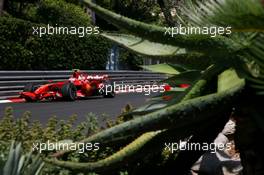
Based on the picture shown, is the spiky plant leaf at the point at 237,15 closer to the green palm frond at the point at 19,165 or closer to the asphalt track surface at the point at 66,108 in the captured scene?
the green palm frond at the point at 19,165

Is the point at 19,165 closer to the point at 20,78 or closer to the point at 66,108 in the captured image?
the point at 66,108

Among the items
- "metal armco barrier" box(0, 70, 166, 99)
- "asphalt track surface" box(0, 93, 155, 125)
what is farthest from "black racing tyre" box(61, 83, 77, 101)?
"metal armco barrier" box(0, 70, 166, 99)

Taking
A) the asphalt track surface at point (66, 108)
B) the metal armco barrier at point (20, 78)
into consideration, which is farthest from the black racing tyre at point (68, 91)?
the metal armco barrier at point (20, 78)

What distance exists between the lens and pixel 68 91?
59.3ft

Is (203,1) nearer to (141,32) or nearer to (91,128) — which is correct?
(141,32)

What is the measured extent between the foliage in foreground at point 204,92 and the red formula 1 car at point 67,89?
1525 cm

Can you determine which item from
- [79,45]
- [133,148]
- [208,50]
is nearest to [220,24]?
[208,50]

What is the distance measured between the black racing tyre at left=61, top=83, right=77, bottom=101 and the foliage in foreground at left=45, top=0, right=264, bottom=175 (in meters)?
15.6

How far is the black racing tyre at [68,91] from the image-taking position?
58.9 feet

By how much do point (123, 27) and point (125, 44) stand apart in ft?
0.79

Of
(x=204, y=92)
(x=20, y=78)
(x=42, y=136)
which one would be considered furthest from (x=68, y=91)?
(x=204, y=92)

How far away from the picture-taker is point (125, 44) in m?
2.54

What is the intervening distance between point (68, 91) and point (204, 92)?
16.0 m

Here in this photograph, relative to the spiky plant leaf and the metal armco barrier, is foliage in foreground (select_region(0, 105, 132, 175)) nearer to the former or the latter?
the spiky plant leaf
